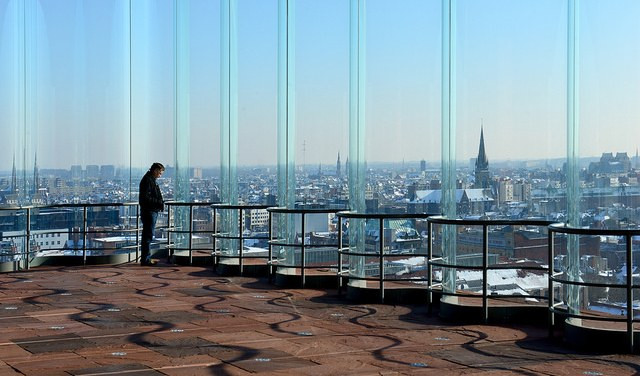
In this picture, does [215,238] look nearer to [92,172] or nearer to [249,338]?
→ [92,172]

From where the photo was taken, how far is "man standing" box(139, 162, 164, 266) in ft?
44.2

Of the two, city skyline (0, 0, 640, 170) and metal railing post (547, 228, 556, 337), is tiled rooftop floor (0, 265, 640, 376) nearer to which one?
metal railing post (547, 228, 556, 337)

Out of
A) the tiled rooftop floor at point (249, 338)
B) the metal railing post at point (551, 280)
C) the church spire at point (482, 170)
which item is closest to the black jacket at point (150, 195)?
A: the tiled rooftop floor at point (249, 338)

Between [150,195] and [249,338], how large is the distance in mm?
6213

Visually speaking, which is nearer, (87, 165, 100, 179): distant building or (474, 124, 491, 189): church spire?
(474, 124, 491, 189): church spire

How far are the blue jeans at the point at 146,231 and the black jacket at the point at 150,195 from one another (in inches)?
3.8

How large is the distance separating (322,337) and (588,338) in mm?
1944

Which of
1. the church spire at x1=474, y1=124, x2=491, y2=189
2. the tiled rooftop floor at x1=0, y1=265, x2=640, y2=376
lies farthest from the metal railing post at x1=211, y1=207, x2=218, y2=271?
the church spire at x1=474, y1=124, x2=491, y2=189

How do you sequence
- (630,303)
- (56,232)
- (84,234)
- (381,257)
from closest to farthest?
1. (630,303)
2. (381,257)
3. (84,234)
4. (56,232)

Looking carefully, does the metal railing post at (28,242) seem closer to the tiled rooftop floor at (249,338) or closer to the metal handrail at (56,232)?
the metal handrail at (56,232)

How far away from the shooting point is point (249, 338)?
24.8ft

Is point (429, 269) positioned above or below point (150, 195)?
below

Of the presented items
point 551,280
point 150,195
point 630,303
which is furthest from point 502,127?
point 150,195

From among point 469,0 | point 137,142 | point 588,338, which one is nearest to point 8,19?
point 137,142
